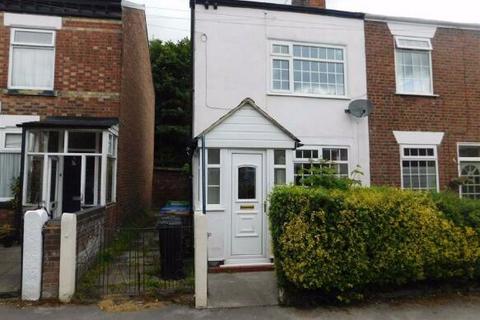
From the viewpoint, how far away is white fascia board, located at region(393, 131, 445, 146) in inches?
413

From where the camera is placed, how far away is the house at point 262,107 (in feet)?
26.9

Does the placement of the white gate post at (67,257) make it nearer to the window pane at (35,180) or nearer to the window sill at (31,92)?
the window pane at (35,180)

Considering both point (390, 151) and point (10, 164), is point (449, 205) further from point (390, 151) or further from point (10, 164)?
point (10, 164)

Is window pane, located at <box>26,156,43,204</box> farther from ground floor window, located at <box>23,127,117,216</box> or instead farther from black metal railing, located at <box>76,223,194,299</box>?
black metal railing, located at <box>76,223,194,299</box>

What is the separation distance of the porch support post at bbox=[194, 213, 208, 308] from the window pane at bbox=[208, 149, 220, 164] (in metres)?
2.32

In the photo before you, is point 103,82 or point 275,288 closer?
point 275,288

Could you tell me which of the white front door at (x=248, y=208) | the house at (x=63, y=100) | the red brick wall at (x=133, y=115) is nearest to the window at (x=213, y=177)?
the white front door at (x=248, y=208)

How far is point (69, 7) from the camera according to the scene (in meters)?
10.9

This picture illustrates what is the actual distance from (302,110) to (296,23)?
2282 mm

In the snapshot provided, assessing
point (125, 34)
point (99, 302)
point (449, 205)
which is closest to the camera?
point (99, 302)

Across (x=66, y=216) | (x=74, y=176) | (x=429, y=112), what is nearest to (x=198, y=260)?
(x=66, y=216)

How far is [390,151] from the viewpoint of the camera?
1045 cm

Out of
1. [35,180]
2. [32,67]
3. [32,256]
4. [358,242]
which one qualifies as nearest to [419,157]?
[358,242]

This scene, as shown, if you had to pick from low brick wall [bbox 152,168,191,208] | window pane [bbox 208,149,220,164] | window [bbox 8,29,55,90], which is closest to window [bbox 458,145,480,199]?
window pane [bbox 208,149,220,164]
